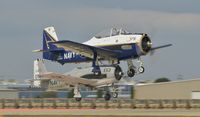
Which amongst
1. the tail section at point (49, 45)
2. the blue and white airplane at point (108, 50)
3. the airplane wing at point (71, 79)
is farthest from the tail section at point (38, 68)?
the blue and white airplane at point (108, 50)

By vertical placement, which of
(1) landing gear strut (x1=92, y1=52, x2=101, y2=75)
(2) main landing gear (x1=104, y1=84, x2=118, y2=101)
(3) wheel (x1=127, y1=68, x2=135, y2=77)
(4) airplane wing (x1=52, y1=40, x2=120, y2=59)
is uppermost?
(4) airplane wing (x1=52, y1=40, x2=120, y2=59)

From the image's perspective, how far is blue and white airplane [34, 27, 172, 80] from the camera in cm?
5731

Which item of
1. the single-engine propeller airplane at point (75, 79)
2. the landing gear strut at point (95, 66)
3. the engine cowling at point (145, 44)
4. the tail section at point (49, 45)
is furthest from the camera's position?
the single-engine propeller airplane at point (75, 79)

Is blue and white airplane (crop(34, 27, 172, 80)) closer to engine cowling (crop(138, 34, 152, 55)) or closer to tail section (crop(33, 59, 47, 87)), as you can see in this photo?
engine cowling (crop(138, 34, 152, 55))

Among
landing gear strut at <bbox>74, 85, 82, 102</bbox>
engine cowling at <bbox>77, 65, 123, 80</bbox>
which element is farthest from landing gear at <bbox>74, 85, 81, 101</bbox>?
engine cowling at <bbox>77, 65, 123, 80</bbox>

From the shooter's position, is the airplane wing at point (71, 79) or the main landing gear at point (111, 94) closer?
the main landing gear at point (111, 94)

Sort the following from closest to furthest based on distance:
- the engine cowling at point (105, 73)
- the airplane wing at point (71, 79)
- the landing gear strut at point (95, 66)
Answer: the engine cowling at point (105, 73), the landing gear strut at point (95, 66), the airplane wing at point (71, 79)

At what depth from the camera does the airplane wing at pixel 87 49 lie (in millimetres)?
59000

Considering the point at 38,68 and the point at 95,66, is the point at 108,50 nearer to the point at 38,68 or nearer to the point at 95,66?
the point at 95,66

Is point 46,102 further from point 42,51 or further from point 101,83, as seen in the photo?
point 42,51

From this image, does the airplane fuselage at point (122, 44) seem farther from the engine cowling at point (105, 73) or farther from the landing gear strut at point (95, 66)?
the engine cowling at point (105, 73)

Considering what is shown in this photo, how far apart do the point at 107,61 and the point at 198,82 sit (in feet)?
161

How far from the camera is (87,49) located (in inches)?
2375

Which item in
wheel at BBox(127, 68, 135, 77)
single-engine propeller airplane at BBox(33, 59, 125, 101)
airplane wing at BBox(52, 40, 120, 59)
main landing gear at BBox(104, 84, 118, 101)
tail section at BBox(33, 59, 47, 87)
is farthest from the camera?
tail section at BBox(33, 59, 47, 87)
